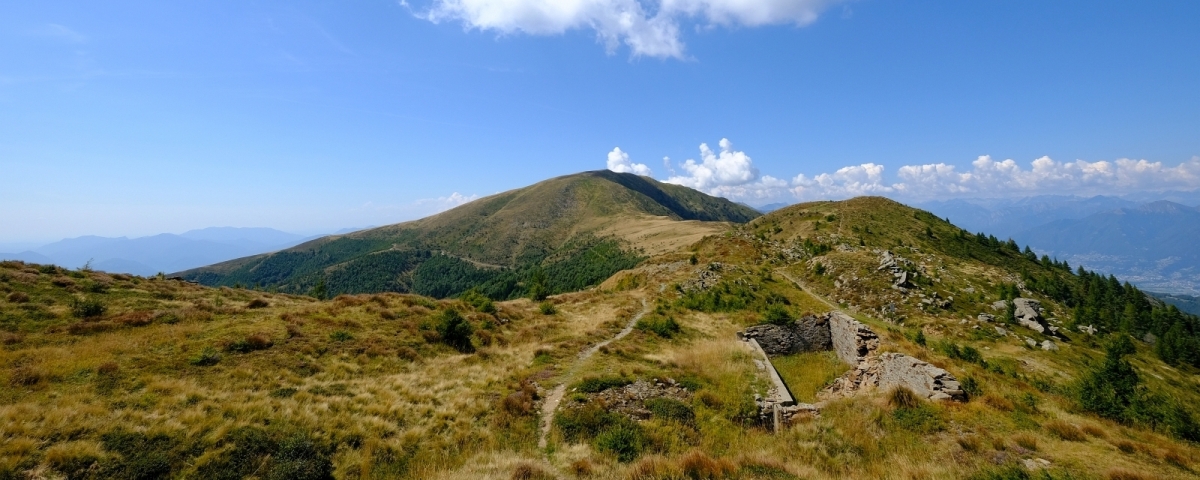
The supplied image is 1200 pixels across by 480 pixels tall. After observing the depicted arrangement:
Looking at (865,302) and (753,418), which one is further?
(865,302)

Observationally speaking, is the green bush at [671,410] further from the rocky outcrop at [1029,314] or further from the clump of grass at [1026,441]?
the rocky outcrop at [1029,314]

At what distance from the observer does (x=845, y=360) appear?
22.0 metres

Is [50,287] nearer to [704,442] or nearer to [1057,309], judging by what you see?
[704,442]

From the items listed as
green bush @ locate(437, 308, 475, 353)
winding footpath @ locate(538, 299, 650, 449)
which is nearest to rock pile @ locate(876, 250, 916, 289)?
winding footpath @ locate(538, 299, 650, 449)

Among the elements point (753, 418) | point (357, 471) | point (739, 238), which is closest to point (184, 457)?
point (357, 471)

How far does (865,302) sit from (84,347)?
43565 millimetres

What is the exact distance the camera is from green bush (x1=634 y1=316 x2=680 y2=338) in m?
26.1

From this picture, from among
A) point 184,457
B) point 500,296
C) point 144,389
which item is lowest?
point 500,296

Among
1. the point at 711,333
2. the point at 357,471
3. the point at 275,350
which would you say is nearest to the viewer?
the point at 357,471

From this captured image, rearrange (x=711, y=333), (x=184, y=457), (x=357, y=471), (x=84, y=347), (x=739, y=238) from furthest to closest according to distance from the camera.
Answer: (x=739, y=238), (x=711, y=333), (x=84, y=347), (x=357, y=471), (x=184, y=457)

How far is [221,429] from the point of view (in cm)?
1028

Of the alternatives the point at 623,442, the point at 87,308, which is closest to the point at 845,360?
the point at 623,442

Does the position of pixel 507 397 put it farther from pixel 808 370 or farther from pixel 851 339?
pixel 851 339

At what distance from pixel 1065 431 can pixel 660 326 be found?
1760cm
